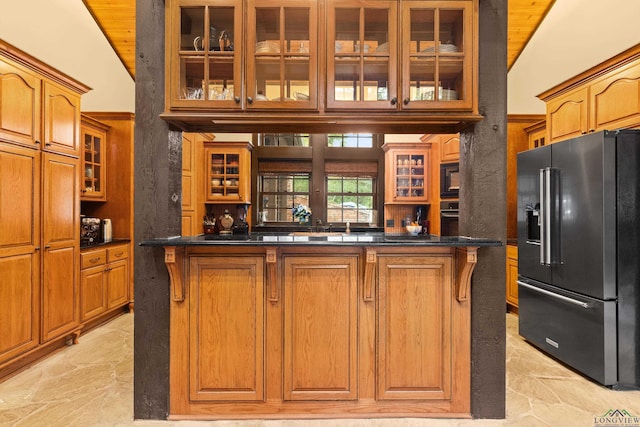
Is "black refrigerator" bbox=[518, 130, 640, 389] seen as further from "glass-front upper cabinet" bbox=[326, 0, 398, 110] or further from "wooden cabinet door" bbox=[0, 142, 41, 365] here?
"wooden cabinet door" bbox=[0, 142, 41, 365]

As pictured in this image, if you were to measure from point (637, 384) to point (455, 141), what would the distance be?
346cm

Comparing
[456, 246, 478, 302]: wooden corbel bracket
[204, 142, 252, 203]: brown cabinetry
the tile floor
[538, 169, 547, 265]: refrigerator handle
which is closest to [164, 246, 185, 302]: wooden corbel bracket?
the tile floor

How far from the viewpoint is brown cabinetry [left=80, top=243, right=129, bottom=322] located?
3.40 metres

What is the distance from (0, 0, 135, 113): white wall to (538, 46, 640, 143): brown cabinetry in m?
5.45

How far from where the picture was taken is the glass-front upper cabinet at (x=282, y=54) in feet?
6.28

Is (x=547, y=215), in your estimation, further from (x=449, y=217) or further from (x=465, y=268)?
(x=449, y=217)

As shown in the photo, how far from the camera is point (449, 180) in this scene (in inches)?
198

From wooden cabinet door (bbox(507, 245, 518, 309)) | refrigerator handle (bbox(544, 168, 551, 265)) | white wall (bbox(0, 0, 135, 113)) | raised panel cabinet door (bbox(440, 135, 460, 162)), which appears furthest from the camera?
raised panel cabinet door (bbox(440, 135, 460, 162))

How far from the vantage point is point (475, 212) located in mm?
2029

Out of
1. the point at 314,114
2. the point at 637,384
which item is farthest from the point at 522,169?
the point at 314,114

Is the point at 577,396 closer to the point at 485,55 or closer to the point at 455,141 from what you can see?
the point at 485,55

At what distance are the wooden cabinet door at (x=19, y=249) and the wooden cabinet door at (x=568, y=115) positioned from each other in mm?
5023

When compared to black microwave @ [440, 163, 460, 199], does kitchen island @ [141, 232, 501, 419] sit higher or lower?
lower

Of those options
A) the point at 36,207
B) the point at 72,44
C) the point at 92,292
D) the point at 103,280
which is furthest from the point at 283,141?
the point at 36,207
